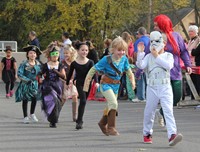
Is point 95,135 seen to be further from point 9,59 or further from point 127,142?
point 9,59

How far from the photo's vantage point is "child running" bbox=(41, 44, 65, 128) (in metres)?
12.8

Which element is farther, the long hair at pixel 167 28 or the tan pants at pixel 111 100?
the long hair at pixel 167 28

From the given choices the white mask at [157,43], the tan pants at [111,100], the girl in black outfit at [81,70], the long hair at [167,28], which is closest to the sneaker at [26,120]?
the girl in black outfit at [81,70]

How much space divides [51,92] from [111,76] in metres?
2.21

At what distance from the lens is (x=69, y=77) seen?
40.4ft

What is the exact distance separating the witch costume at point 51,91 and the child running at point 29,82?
47cm

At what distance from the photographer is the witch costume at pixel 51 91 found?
1272 cm

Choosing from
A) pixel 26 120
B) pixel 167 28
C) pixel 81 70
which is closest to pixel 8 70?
pixel 26 120

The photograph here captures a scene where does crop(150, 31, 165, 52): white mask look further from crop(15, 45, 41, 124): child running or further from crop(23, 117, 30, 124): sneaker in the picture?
crop(23, 117, 30, 124): sneaker

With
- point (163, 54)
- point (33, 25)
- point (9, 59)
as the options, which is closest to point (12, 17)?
point (33, 25)

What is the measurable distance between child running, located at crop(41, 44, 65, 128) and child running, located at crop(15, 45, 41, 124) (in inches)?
17.9

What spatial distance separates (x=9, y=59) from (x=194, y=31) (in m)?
7.00

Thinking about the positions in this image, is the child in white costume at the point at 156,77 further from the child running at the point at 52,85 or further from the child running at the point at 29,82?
the child running at the point at 29,82

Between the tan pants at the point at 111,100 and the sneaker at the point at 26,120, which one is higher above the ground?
the tan pants at the point at 111,100
